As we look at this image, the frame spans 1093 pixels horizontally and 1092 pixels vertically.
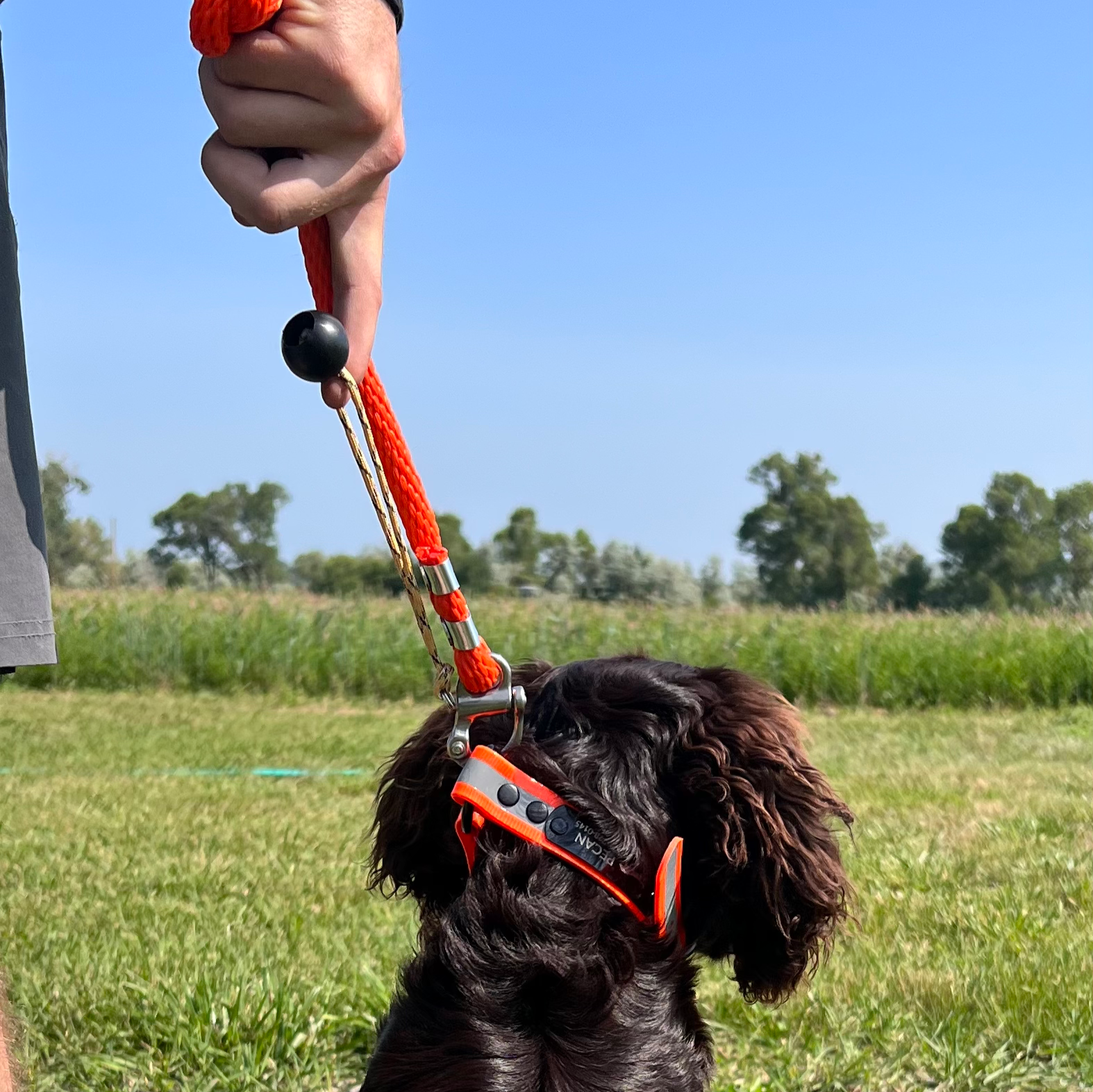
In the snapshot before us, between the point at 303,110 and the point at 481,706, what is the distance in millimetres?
823

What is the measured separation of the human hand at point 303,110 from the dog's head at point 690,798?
86 cm

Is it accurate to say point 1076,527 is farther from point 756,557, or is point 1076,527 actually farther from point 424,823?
point 424,823

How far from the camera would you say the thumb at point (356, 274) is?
5.15ft

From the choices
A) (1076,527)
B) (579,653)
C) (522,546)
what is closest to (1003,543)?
(1076,527)

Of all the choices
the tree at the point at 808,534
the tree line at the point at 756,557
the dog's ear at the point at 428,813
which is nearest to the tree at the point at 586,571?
the tree line at the point at 756,557

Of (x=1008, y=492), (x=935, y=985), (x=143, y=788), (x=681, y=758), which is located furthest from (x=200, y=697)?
(x=1008, y=492)

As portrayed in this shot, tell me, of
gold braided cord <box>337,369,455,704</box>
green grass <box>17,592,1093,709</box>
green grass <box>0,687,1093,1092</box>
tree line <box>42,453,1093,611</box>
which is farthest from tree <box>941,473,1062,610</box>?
gold braided cord <box>337,369,455,704</box>

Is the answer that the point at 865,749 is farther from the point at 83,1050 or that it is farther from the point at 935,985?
the point at 83,1050

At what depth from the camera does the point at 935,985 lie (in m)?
2.83

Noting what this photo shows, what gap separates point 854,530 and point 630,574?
26.3m

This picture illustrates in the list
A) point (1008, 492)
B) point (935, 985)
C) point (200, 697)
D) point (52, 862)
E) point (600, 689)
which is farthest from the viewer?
point (1008, 492)

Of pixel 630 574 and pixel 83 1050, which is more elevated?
pixel 630 574

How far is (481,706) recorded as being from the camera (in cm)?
168

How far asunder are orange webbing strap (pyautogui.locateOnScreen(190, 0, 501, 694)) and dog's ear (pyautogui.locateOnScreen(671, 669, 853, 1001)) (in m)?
0.38
